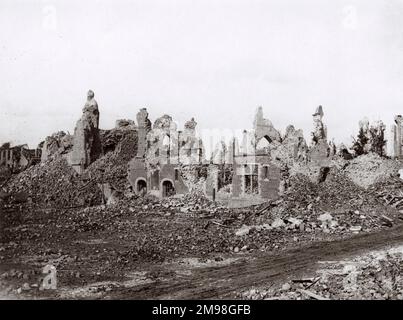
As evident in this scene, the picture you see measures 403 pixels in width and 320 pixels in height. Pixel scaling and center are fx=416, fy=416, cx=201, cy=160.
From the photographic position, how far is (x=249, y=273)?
1170cm

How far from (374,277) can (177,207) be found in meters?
12.1

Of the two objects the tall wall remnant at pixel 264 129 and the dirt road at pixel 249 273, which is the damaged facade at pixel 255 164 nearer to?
the tall wall remnant at pixel 264 129

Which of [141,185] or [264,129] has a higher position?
[264,129]

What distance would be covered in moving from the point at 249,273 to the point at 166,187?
13.7 m

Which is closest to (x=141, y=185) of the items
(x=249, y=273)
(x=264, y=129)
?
(x=264, y=129)

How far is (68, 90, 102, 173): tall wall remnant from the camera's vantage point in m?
26.5

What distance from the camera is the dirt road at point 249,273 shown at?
1041 cm

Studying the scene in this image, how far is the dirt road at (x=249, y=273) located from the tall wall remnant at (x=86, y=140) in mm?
16421

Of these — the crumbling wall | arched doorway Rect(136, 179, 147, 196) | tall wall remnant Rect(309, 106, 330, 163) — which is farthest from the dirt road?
the crumbling wall

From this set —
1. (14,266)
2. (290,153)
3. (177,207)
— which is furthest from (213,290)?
(290,153)

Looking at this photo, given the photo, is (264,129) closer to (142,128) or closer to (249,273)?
(142,128)

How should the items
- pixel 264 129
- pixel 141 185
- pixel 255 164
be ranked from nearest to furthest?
pixel 255 164 < pixel 264 129 < pixel 141 185

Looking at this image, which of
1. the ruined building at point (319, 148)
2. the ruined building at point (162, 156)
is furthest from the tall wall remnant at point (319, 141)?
the ruined building at point (162, 156)
